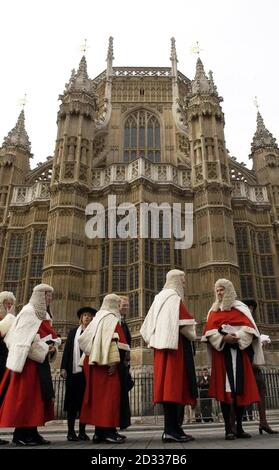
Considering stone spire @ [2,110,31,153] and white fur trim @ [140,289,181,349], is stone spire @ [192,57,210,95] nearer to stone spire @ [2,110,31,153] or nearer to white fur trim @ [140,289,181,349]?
stone spire @ [2,110,31,153]

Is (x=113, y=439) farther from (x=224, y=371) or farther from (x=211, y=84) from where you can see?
(x=211, y=84)

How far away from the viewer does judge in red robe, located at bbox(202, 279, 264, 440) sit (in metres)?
4.58

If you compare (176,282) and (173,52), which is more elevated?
(173,52)

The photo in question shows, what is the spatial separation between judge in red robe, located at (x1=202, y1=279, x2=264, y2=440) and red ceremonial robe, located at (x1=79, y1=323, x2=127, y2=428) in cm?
119

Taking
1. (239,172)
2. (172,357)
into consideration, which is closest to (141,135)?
(239,172)

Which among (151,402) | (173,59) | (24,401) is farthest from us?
(173,59)

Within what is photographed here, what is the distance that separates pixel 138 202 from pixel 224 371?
47.9 feet

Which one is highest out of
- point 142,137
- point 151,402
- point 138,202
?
point 142,137

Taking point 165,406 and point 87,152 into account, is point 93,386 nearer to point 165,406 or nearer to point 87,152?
point 165,406

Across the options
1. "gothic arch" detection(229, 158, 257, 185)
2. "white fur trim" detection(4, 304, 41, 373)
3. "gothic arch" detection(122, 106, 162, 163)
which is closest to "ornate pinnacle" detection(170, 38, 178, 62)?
"gothic arch" detection(122, 106, 162, 163)

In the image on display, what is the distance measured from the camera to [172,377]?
169 inches

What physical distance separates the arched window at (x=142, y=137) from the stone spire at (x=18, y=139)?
21.3 feet

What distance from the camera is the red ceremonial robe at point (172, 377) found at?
4230 mm
